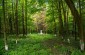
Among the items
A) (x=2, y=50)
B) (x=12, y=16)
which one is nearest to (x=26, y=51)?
(x=2, y=50)

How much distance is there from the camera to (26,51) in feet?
46.4

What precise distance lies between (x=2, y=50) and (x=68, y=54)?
224 inches

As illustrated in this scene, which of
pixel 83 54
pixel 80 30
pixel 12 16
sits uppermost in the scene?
pixel 12 16

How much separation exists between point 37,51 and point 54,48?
6.56 ft

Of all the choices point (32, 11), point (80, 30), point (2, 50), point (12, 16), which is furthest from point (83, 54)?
point (12, 16)

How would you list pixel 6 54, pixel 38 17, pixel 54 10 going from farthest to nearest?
pixel 38 17
pixel 54 10
pixel 6 54

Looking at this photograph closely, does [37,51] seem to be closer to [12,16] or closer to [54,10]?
[54,10]

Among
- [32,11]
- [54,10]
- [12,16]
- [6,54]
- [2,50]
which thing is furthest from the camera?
[12,16]

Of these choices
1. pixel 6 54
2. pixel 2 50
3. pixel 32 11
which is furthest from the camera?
pixel 32 11

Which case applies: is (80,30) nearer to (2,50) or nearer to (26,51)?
(26,51)

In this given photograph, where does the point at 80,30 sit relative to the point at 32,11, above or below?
below

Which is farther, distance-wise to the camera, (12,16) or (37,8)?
(12,16)

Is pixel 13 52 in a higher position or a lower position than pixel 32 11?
lower

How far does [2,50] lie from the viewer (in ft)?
48.4
